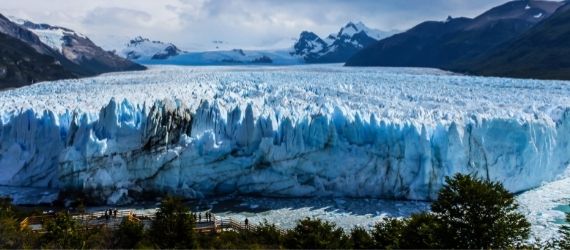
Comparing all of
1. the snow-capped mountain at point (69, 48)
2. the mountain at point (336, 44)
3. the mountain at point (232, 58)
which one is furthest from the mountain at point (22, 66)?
the mountain at point (336, 44)

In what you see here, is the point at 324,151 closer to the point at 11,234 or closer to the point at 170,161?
the point at 170,161

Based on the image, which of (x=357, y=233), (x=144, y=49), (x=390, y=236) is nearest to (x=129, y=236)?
(x=357, y=233)

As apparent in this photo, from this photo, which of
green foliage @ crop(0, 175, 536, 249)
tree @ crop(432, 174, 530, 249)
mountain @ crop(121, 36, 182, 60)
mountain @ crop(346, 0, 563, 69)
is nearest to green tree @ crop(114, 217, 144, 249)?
green foliage @ crop(0, 175, 536, 249)

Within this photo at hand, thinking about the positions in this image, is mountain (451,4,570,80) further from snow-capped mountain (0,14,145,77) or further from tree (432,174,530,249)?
snow-capped mountain (0,14,145,77)

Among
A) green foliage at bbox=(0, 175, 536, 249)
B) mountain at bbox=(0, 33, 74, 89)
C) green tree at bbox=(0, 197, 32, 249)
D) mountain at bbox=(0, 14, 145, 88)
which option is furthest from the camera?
mountain at bbox=(0, 14, 145, 88)

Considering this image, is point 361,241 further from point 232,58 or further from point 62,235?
point 232,58
